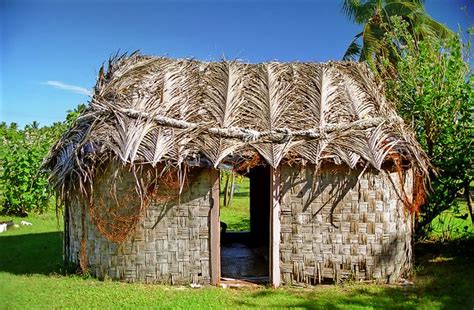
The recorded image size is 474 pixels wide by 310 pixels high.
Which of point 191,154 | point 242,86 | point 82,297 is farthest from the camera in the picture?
point 242,86

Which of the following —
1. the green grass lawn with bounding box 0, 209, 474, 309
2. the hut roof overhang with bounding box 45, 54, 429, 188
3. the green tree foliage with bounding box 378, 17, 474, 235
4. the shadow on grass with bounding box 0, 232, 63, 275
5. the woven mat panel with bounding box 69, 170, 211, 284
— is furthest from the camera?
the green tree foliage with bounding box 378, 17, 474, 235

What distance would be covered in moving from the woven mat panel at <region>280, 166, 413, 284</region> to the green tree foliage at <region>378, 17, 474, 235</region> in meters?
1.94

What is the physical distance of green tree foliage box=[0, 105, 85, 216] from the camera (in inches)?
498

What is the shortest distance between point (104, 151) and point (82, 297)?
6.67 feet

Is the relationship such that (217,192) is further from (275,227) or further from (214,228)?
(275,227)

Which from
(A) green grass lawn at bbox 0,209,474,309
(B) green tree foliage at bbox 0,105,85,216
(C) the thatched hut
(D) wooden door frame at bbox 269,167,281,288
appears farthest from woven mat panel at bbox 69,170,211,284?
(B) green tree foliage at bbox 0,105,85,216

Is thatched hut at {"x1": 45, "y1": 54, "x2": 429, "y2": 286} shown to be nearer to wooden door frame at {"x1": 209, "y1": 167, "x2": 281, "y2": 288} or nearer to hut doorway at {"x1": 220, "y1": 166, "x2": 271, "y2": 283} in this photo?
wooden door frame at {"x1": 209, "y1": 167, "x2": 281, "y2": 288}

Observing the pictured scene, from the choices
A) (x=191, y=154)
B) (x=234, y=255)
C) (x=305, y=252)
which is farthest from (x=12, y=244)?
(x=305, y=252)

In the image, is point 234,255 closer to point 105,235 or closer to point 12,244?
point 105,235

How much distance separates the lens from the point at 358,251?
22.6 ft

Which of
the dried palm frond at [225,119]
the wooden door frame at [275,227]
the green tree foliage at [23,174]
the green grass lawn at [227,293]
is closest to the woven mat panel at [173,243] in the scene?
the green grass lawn at [227,293]

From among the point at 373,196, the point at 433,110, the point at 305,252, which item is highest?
the point at 433,110

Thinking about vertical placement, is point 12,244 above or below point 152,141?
below

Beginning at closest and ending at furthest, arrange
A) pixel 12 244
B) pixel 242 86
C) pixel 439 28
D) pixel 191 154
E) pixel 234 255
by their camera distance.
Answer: pixel 191 154
pixel 242 86
pixel 234 255
pixel 12 244
pixel 439 28
